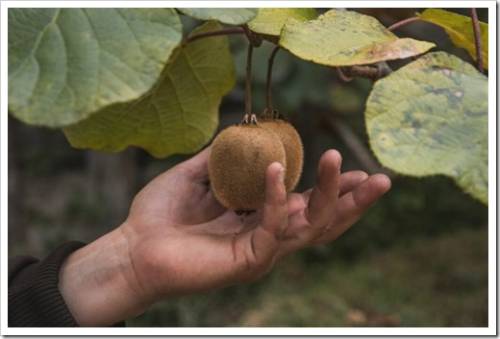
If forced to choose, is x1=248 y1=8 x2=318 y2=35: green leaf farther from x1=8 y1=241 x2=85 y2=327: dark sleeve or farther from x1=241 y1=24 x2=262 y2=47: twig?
x1=8 y1=241 x2=85 y2=327: dark sleeve

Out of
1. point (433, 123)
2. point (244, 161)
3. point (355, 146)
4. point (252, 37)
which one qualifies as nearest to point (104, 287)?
point (244, 161)

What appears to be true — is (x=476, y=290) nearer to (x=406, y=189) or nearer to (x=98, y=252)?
(x=406, y=189)

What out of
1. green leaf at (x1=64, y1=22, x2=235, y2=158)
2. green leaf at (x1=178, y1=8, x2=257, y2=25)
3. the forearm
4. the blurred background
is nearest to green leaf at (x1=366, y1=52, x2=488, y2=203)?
green leaf at (x1=178, y1=8, x2=257, y2=25)

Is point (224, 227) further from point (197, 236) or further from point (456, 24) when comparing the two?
point (456, 24)

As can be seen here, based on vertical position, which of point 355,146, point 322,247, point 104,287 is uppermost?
point 104,287

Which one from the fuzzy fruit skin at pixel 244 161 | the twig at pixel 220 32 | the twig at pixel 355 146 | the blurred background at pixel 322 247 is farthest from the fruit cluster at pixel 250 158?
the twig at pixel 355 146

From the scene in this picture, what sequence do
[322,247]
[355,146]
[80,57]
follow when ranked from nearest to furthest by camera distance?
[80,57], [355,146], [322,247]
